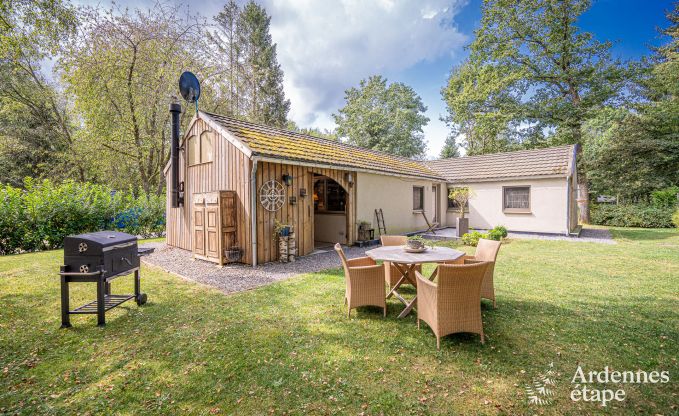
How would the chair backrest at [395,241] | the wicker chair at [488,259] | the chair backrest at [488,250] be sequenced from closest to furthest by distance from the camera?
the wicker chair at [488,259] → the chair backrest at [488,250] → the chair backrest at [395,241]

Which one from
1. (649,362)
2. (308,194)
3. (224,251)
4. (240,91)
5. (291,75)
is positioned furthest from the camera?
(291,75)

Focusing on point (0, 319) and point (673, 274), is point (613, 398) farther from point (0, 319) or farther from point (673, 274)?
point (0, 319)

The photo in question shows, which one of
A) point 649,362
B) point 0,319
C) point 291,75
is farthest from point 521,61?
point 0,319

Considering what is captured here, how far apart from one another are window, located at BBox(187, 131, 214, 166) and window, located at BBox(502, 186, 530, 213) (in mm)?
13302

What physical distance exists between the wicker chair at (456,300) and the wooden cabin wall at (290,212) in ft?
16.5

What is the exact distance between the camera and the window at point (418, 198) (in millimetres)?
13969

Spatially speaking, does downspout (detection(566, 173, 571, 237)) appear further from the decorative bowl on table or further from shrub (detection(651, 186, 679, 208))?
the decorative bowl on table

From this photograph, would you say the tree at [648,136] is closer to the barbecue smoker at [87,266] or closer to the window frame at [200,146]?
the window frame at [200,146]

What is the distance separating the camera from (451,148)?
3362 cm

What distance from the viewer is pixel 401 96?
29.5 metres

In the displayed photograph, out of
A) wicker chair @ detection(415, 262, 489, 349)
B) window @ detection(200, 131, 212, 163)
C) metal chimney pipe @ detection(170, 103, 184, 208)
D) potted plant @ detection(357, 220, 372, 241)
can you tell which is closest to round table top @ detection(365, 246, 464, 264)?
wicker chair @ detection(415, 262, 489, 349)

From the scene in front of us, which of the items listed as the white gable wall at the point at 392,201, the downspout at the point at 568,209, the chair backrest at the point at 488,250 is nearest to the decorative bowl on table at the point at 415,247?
the chair backrest at the point at 488,250

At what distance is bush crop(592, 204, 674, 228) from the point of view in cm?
1568

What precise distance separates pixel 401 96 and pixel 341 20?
18836mm
